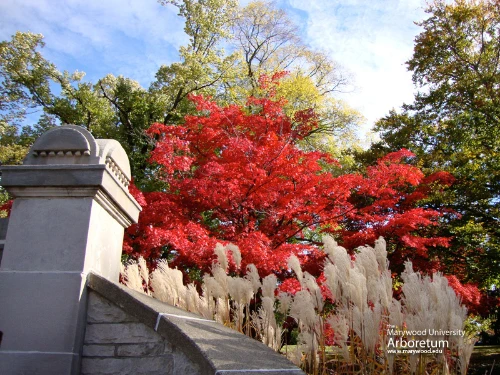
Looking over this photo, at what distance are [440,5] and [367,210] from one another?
6.72 m

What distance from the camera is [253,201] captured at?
8023 millimetres

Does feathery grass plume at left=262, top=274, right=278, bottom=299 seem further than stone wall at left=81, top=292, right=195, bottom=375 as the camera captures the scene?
Yes

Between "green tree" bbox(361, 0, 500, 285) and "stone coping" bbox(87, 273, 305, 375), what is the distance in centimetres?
791

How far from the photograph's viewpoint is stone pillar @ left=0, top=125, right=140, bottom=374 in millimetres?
2852

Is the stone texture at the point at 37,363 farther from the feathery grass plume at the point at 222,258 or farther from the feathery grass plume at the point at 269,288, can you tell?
the feathery grass plume at the point at 222,258

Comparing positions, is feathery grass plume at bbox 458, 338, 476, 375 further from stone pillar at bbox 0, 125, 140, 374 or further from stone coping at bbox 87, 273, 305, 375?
stone pillar at bbox 0, 125, 140, 374

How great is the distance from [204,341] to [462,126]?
32.5 feet

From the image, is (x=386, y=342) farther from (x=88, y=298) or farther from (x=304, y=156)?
(x=304, y=156)

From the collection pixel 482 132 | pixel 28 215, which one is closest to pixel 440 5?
pixel 482 132

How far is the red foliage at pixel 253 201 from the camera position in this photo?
7250 mm

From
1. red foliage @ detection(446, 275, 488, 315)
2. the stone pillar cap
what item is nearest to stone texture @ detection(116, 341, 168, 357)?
the stone pillar cap

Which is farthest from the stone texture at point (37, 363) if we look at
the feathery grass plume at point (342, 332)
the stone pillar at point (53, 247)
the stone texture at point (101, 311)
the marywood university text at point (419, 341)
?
the marywood university text at point (419, 341)

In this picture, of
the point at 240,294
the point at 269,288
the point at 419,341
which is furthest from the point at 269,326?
the point at 419,341

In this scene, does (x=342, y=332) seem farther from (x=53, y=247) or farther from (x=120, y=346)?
(x=53, y=247)
